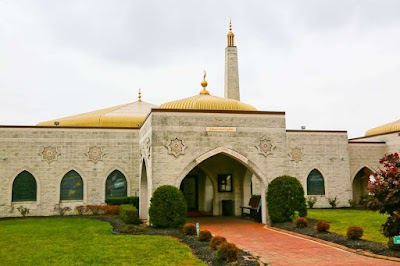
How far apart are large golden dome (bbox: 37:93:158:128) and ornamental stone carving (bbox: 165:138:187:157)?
33.1 feet

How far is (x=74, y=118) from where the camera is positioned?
28.2 meters

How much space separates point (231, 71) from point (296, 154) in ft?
32.4

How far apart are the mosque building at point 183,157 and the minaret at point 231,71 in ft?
23.1

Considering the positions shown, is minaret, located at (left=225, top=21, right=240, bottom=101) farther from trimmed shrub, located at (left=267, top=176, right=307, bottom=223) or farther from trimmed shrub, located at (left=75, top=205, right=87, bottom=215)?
trimmed shrub, located at (left=267, top=176, right=307, bottom=223)

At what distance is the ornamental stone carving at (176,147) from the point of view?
15047 mm

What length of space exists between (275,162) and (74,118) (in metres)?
17.4

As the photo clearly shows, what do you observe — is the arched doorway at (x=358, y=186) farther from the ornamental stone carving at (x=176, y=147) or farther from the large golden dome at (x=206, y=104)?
the ornamental stone carving at (x=176, y=147)

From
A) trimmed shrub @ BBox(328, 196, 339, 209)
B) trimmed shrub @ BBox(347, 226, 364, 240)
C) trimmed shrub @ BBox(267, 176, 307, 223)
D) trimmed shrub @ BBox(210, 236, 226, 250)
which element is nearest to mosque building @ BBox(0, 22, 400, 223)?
trimmed shrub @ BBox(328, 196, 339, 209)

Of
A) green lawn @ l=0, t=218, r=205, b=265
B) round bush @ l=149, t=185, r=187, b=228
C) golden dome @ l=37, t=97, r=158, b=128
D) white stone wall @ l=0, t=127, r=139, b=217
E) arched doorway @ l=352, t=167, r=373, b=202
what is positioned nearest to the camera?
green lawn @ l=0, t=218, r=205, b=265

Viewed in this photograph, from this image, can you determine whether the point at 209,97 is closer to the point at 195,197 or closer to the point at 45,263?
the point at 195,197

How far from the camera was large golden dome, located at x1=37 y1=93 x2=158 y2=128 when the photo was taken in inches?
1017

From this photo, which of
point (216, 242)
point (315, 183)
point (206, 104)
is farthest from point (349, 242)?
point (315, 183)

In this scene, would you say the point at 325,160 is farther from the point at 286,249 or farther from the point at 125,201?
the point at 286,249

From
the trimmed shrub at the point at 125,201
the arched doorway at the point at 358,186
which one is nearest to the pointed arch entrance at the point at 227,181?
the trimmed shrub at the point at 125,201
